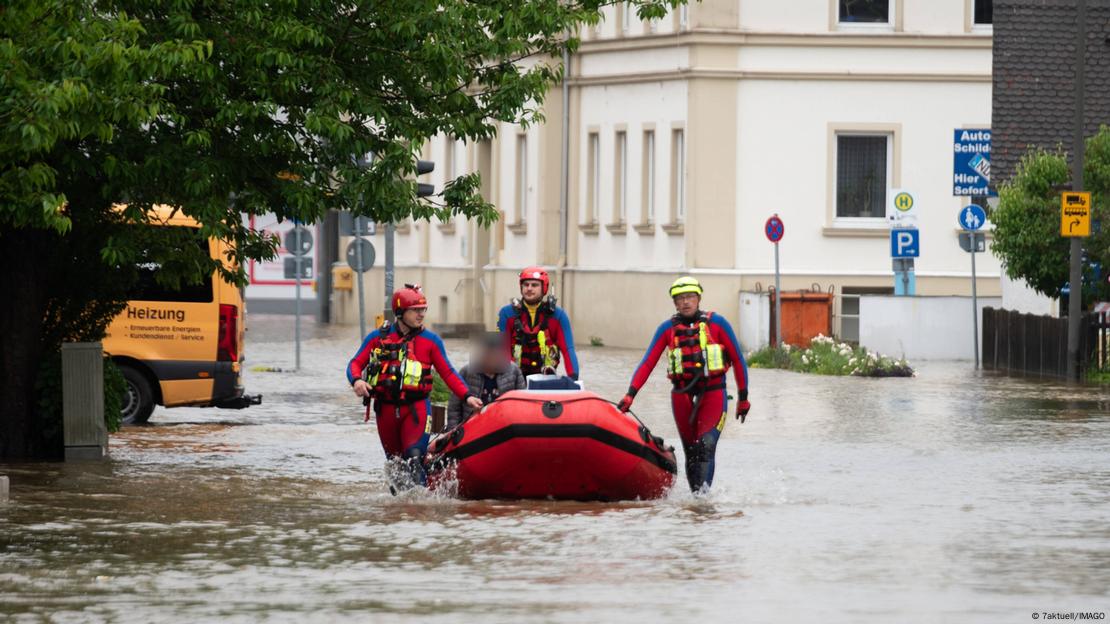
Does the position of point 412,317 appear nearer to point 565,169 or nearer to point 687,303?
point 687,303

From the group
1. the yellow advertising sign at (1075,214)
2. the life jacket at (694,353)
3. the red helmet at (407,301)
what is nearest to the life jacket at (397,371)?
the red helmet at (407,301)

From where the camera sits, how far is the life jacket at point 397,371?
16.2m

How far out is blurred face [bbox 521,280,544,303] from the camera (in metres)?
17.0

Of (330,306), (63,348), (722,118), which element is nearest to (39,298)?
(63,348)

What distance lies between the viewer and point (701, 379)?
54.1 ft

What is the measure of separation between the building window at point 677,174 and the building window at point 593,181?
10.8ft

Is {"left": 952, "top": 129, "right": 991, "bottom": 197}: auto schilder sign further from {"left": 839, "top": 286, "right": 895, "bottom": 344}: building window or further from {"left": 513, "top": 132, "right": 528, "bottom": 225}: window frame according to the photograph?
{"left": 513, "top": 132, "right": 528, "bottom": 225}: window frame

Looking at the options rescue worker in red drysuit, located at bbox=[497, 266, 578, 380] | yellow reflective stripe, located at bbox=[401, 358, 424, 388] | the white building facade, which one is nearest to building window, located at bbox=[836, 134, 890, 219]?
the white building facade

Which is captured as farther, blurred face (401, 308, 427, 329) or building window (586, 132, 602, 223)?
building window (586, 132, 602, 223)

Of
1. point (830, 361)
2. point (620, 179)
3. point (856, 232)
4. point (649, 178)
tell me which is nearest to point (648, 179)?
point (649, 178)

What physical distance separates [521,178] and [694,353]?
109 ft

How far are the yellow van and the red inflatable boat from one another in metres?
7.57

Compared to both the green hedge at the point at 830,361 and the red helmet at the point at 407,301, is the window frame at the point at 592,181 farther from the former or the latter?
the red helmet at the point at 407,301

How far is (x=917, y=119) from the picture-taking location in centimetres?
4206
